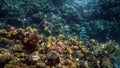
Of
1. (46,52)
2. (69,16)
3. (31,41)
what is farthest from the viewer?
(69,16)

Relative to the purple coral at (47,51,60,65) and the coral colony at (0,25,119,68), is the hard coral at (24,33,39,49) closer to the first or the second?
the coral colony at (0,25,119,68)

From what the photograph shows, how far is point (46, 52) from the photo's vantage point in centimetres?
656

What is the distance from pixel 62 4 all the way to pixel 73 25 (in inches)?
68.8

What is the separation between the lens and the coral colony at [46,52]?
235 inches

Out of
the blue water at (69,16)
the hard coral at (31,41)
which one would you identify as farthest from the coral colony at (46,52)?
the blue water at (69,16)

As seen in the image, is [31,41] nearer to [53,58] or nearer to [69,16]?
[53,58]

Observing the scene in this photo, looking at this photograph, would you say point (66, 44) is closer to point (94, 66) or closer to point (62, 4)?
point (94, 66)

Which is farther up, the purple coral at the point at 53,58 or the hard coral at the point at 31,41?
the hard coral at the point at 31,41

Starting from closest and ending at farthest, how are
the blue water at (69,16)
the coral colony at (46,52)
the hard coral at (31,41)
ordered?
the coral colony at (46,52), the hard coral at (31,41), the blue water at (69,16)

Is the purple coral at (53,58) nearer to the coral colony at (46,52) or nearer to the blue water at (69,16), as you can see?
the coral colony at (46,52)

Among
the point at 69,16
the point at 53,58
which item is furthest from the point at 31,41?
the point at 69,16

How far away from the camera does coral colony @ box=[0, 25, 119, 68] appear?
5.97 metres

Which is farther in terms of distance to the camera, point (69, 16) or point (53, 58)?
point (69, 16)

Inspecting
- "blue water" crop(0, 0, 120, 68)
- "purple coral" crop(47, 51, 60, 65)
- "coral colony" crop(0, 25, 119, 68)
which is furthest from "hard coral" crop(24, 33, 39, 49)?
"blue water" crop(0, 0, 120, 68)
